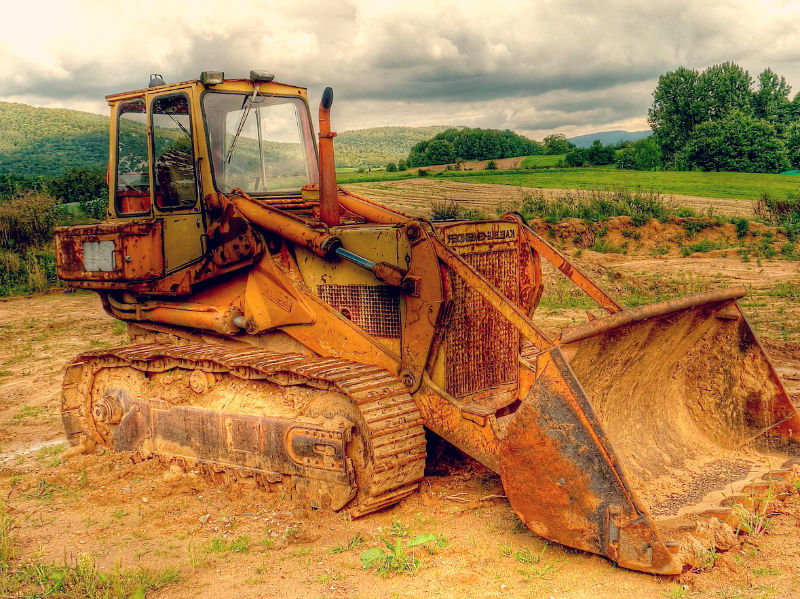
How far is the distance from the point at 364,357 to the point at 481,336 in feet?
3.01

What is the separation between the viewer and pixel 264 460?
545 centimetres

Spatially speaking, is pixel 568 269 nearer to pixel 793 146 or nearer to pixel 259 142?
pixel 259 142

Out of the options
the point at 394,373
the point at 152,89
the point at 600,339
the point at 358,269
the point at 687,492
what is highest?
the point at 152,89

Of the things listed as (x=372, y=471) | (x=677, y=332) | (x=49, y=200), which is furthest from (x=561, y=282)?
(x=49, y=200)

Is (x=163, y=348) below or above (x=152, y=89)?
below

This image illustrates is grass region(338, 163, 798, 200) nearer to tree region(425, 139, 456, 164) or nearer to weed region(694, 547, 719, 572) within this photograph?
tree region(425, 139, 456, 164)

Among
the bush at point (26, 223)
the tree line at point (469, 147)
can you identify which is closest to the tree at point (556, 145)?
the tree line at point (469, 147)

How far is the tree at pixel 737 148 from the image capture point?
4738 cm

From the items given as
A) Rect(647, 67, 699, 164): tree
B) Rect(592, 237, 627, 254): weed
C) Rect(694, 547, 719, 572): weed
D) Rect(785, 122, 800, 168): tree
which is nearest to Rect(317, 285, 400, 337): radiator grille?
Rect(694, 547, 719, 572): weed

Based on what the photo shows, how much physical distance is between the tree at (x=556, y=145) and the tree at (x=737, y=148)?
9.13 metres

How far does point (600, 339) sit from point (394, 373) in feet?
4.94

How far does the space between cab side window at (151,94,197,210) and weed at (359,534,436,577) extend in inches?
132

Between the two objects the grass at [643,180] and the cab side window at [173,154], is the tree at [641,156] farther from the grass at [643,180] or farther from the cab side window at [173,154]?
the cab side window at [173,154]

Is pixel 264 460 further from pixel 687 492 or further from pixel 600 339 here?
pixel 687 492
